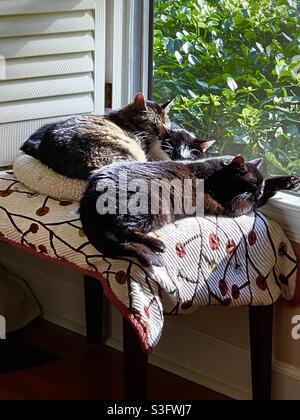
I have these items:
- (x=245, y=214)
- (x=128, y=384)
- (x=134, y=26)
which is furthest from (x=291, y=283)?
(x=134, y=26)

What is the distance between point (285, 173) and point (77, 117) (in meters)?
0.64

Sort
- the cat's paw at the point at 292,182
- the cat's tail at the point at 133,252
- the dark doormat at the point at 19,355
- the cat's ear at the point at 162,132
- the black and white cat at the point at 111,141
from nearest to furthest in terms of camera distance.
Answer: the cat's tail at the point at 133,252, the black and white cat at the point at 111,141, the cat's paw at the point at 292,182, the cat's ear at the point at 162,132, the dark doormat at the point at 19,355

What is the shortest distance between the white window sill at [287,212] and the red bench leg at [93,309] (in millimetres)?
698

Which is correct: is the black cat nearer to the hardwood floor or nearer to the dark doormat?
the hardwood floor

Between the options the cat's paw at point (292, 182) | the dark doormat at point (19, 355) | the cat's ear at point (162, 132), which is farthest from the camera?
the dark doormat at point (19, 355)

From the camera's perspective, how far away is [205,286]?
2250mm

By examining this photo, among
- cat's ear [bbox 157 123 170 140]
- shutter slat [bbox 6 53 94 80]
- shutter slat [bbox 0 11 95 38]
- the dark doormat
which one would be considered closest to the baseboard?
the dark doormat

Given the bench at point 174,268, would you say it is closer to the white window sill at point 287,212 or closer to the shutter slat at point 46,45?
the white window sill at point 287,212

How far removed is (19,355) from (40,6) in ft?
3.69

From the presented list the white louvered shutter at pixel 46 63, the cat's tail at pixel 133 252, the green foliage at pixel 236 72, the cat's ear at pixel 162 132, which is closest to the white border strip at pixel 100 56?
the white louvered shutter at pixel 46 63

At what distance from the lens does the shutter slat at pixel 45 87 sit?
2.61 m

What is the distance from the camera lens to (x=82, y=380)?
272 cm

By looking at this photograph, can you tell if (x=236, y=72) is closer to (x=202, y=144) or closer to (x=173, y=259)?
(x=202, y=144)
